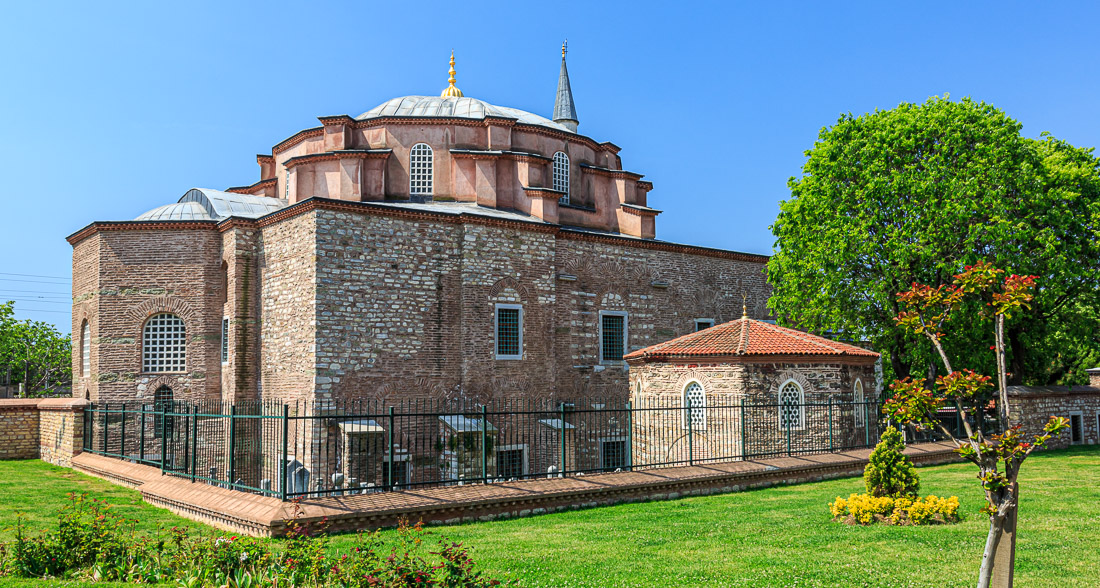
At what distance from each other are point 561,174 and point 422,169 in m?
4.64

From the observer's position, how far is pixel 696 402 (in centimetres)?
1725

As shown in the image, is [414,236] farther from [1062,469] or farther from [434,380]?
[1062,469]

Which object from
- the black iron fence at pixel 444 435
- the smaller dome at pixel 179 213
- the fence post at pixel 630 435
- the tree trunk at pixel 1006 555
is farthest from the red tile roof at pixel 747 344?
the smaller dome at pixel 179 213

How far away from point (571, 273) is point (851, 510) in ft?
42.8

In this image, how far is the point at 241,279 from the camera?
19375 millimetres

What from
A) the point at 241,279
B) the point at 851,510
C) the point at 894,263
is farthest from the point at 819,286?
the point at 241,279

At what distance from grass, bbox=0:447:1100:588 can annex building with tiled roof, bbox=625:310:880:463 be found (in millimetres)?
3373

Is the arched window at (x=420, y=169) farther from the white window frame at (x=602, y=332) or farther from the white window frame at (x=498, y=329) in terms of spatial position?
the white window frame at (x=602, y=332)

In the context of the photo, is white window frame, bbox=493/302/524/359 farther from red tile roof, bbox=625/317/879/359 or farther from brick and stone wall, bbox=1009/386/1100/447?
brick and stone wall, bbox=1009/386/1100/447

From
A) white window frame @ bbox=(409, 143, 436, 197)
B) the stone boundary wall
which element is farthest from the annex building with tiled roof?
the stone boundary wall

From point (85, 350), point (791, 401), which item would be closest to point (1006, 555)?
point (791, 401)

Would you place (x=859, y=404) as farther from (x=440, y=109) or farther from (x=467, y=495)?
(x=440, y=109)

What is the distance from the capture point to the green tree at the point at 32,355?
3919 cm

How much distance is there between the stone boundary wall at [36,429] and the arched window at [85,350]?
1646 millimetres
